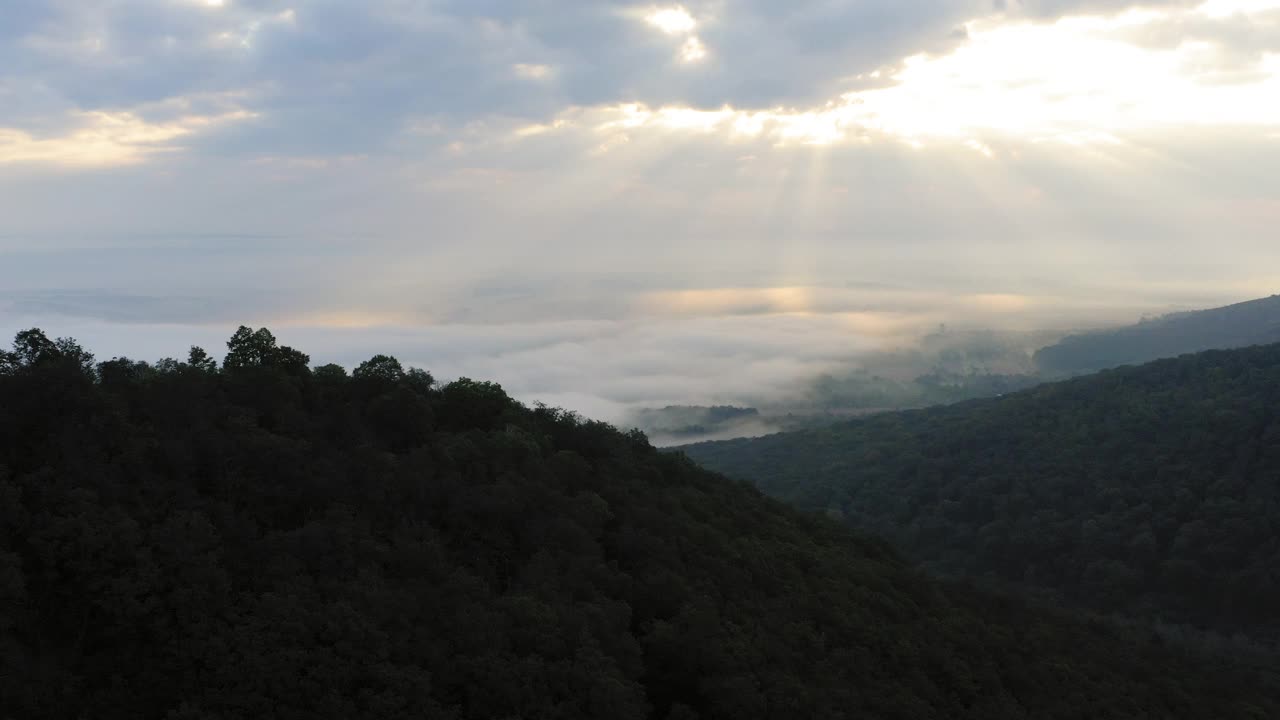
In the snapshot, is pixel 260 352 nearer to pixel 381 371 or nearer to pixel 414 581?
pixel 381 371

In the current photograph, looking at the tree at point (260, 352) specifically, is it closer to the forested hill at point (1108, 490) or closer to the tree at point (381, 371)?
the tree at point (381, 371)

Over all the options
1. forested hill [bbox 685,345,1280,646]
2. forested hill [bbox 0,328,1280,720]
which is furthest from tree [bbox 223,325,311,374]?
forested hill [bbox 685,345,1280,646]

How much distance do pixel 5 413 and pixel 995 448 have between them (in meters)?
93.9

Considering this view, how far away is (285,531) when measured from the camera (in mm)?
26984

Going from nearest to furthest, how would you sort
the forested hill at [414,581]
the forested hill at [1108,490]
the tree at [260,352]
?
the forested hill at [414,581] < the tree at [260,352] < the forested hill at [1108,490]

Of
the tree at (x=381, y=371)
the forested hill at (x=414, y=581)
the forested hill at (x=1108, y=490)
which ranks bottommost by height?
the forested hill at (x=1108, y=490)

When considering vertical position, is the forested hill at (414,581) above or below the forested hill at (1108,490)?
above

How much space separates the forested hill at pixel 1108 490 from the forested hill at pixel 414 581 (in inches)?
1056

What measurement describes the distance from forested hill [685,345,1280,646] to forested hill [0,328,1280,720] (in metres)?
26.8

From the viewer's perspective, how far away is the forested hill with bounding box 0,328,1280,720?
21.5 meters

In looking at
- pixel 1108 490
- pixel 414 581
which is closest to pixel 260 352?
pixel 414 581

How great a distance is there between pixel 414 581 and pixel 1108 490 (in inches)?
2868

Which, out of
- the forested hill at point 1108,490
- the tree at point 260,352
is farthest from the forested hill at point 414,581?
the forested hill at point 1108,490

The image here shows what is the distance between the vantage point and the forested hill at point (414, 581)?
21.5 metres
